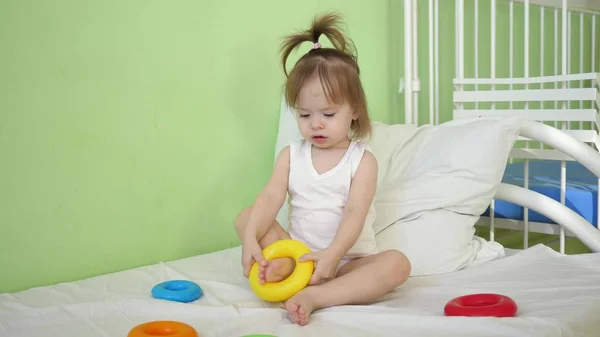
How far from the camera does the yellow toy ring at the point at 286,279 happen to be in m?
1.29

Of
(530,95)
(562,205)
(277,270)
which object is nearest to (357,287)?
(277,270)

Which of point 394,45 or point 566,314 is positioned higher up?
point 394,45

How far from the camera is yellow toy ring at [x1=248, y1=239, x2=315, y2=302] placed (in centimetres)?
129

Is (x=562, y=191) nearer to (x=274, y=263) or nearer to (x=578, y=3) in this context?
(x=274, y=263)

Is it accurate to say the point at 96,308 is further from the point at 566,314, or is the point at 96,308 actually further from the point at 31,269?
the point at 566,314

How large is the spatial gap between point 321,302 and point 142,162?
26.7 inches

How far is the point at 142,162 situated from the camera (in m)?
1.69

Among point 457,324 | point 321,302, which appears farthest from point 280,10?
point 457,324

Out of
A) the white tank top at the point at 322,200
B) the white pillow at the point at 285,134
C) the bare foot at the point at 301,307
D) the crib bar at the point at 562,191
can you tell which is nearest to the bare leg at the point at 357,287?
the bare foot at the point at 301,307

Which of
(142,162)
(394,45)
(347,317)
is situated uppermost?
(394,45)

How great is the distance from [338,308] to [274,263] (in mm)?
162

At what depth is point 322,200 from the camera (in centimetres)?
146

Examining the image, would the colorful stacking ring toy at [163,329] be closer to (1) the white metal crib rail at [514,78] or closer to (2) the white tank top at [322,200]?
(2) the white tank top at [322,200]

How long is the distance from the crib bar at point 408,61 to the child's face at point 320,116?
790 mm
